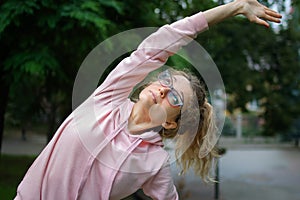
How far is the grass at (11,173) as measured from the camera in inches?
235

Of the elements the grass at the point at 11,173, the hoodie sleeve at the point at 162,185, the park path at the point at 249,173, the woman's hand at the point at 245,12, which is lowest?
the park path at the point at 249,173

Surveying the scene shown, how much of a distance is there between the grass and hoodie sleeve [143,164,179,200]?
Result: 4601mm

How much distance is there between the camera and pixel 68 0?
183 inches

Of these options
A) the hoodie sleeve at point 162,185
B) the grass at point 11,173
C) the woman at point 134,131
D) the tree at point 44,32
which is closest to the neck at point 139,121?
the woman at point 134,131

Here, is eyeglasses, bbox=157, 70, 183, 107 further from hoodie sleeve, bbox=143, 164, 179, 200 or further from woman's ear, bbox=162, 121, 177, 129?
hoodie sleeve, bbox=143, 164, 179, 200

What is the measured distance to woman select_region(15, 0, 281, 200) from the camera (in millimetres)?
1404

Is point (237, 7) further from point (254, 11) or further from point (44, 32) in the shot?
point (44, 32)

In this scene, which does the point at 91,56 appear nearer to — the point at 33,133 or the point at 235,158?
the point at 235,158

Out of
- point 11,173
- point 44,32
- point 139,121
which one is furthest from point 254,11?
point 11,173

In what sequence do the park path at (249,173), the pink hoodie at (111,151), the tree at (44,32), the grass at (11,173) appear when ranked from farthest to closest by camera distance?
the park path at (249,173), the grass at (11,173), the tree at (44,32), the pink hoodie at (111,151)

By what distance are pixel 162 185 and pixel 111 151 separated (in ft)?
0.63

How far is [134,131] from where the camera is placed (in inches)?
56.7

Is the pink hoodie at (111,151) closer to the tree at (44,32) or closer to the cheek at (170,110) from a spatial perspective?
the cheek at (170,110)

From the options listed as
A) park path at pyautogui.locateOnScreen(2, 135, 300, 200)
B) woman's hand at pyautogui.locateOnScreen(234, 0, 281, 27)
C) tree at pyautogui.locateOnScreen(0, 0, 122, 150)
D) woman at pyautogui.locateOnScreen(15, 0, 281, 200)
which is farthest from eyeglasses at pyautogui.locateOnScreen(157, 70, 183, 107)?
tree at pyautogui.locateOnScreen(0, 0, 122, 150)
